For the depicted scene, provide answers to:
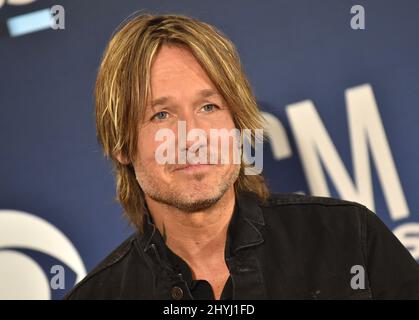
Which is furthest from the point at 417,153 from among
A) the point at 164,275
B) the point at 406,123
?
the point at 164,275

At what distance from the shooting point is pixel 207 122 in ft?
5.09

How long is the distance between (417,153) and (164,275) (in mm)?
721

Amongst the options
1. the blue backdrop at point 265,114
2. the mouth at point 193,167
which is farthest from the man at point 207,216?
the blue backdrop at point 265,114

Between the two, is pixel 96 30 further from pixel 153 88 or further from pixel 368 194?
pixel 368 194

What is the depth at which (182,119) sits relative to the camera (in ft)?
5.08

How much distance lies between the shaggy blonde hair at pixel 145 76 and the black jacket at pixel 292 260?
0.09m

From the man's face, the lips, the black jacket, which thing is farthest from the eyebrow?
the black jacket

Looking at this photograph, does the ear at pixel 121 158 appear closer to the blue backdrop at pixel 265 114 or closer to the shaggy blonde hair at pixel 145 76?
the shaggy blonde hair at pixel 145 76

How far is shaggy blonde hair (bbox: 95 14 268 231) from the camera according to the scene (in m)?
1.59

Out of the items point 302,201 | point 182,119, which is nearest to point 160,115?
point 182,119

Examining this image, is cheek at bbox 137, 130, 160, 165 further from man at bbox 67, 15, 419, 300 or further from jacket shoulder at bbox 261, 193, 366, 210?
jacket shoulder at bbox 261, 193, 366, 210

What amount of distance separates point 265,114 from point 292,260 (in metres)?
0.46

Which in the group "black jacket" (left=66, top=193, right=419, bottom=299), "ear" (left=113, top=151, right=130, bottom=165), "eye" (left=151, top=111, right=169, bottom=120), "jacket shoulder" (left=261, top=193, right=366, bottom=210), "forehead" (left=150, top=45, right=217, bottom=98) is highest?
"forehead" (left=150, top=45, right=217, bottom=98)
